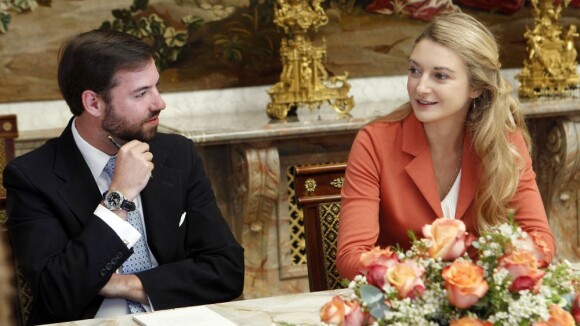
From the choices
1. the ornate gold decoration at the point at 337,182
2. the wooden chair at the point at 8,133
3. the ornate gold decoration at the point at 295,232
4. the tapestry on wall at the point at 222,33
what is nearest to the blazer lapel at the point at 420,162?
the ornate gold decoration at the point at 337,182

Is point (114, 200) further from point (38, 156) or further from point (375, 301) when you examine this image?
point (375, 301)

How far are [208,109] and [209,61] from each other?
0.30 metres

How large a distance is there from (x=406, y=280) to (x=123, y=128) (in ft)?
5.55

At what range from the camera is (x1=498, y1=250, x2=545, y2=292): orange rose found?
1.66 meters

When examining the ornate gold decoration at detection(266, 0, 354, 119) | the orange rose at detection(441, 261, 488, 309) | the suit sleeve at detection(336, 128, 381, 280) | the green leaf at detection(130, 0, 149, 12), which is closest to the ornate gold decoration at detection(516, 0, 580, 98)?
the ornate gold decoration at detection(266, 0, 354, 119)

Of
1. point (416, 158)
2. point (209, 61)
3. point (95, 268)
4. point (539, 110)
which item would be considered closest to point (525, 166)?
point (416, 158)

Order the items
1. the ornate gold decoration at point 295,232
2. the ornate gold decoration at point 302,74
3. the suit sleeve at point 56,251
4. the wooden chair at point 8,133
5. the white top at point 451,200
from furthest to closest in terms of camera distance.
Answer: the ornate gold decoration at point 295,232, the ornate gold decoration at point 302,74, the wooden chair at point 8,133, the white top at point 451,200, the suit sleeve at point 56,251

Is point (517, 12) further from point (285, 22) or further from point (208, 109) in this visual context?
point (208, 109)

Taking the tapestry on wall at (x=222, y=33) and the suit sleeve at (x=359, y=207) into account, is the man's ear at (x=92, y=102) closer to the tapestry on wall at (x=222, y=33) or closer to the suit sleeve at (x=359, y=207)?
the suit sleeve at (x=359, y=207)

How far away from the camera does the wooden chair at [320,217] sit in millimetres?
3203

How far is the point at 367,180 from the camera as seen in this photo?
320 centimetres

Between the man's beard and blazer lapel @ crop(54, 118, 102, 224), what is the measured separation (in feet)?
0.43

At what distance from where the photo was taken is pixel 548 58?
5.92 meters

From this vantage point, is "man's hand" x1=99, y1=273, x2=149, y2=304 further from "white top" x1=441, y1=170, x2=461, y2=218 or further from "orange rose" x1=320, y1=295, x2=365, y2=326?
"orange rose" x1=320, y1=295, x2=365, y2=326
